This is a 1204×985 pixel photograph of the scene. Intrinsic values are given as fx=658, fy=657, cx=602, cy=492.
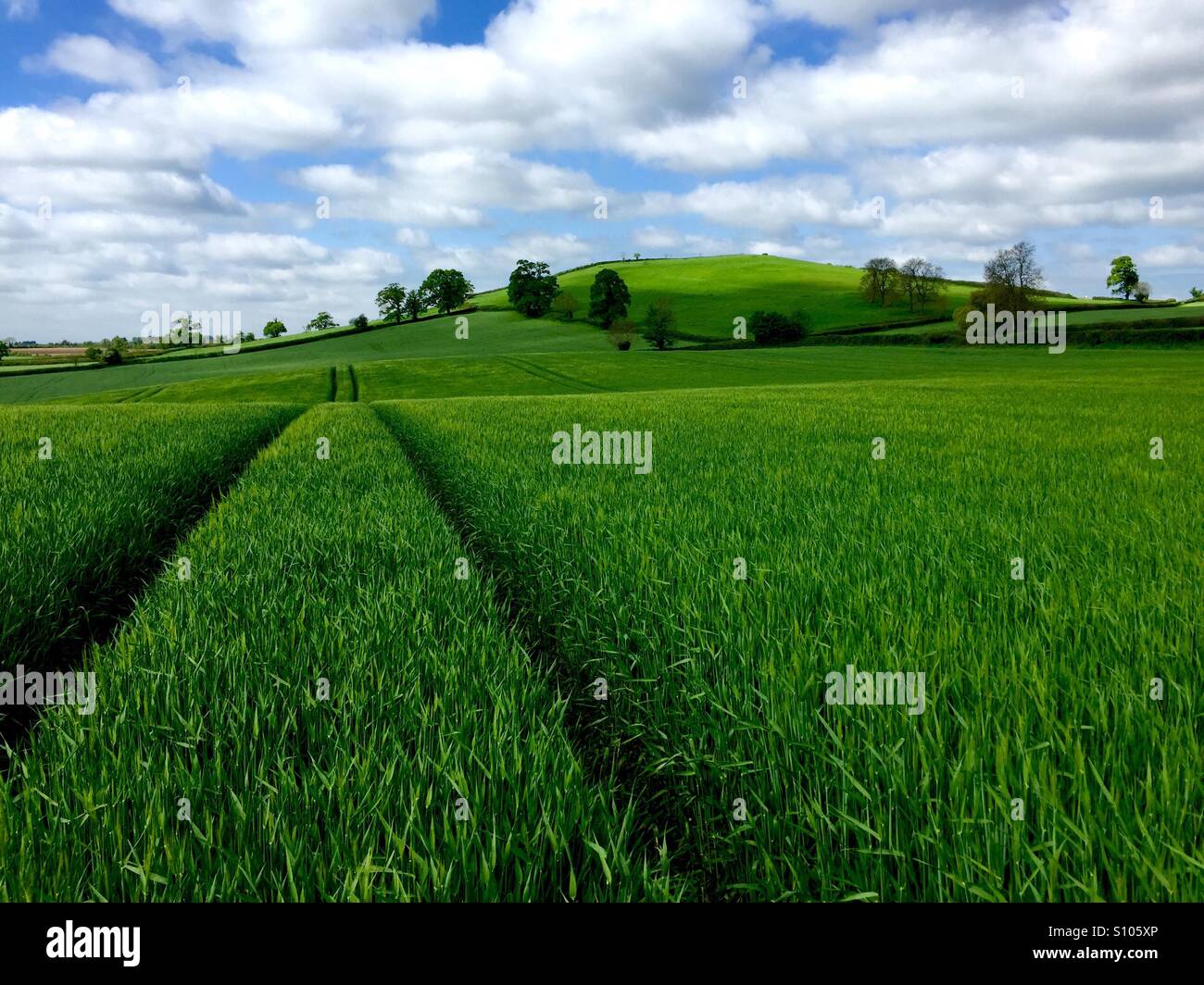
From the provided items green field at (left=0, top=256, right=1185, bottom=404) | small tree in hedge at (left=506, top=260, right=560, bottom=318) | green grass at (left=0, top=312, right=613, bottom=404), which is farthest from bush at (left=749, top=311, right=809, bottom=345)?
small tree in hedge at (left=506, top=260, right=560, bottom=318)

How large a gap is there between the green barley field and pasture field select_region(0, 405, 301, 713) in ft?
0.16

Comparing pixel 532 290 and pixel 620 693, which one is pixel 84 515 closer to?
pixel 620 693

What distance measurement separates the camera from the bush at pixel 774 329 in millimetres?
77500

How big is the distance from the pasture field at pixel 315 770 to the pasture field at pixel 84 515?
1128 millimetres

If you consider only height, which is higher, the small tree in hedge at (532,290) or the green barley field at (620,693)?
the small tree in hedge at (532,290)

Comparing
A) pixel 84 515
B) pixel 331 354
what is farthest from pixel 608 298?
pixel 84 515

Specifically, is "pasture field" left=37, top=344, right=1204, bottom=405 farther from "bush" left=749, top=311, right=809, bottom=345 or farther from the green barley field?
the green barley field

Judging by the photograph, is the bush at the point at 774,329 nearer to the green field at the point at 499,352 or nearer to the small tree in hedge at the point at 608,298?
the green field at the point at 499,352

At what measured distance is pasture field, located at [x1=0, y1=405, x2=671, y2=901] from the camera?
176cm

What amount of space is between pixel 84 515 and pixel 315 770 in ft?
18.7

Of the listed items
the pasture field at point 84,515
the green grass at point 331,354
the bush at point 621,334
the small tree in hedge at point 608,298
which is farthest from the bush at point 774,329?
the pasture field at point 84,515

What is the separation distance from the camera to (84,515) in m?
6.16

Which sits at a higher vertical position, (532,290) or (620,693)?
(532,290)
